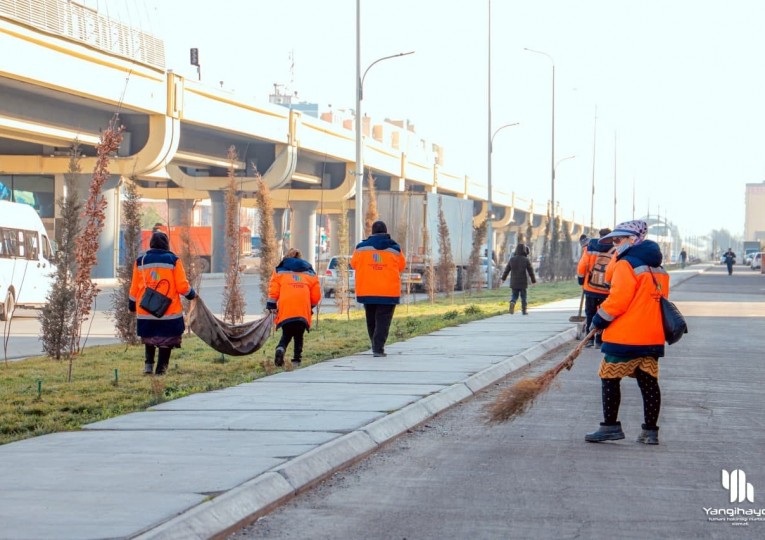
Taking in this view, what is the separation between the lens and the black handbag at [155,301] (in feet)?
48.3

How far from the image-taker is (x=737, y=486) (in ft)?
27.2

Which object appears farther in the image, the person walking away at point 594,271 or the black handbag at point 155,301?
the person walking away at point 594,271

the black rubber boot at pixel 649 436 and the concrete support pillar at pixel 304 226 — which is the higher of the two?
the concrete support pillar at pixel 304 226

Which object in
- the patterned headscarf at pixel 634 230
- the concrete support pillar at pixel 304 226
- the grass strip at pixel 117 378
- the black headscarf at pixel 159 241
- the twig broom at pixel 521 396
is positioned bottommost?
the grass strip at pixel 117 378

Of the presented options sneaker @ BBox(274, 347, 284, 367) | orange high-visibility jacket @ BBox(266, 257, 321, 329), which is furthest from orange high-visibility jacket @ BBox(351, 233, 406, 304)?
sneaker @ BBox(274, 347, 284, 367)

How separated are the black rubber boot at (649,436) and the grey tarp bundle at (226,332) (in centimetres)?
756

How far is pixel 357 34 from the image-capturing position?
37.2 metres

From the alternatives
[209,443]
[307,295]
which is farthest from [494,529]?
[307,295]

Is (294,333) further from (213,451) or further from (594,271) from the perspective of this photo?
(213,451)

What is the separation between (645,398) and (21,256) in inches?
900

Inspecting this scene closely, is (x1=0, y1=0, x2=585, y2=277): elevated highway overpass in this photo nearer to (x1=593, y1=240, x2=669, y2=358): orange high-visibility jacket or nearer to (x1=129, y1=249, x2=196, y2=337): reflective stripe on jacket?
(x1=129, y1=249, x2=196, y2=337): reflective stripe on jacket

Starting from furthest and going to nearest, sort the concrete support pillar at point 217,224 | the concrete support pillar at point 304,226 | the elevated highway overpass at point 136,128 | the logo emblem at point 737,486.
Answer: the concrete support pillar at point 304,226 < the concrete support pillar at point 217,224 < the elevated highway overpass at point 136,128 < the logo emblem at point 737,486

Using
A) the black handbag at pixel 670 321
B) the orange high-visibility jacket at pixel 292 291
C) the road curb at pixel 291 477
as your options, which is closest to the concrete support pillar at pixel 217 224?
the orange high-visibility jacket at pixel 292 291

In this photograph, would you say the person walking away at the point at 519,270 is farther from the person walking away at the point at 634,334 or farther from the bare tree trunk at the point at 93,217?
the person walking away at the point at 634,334
